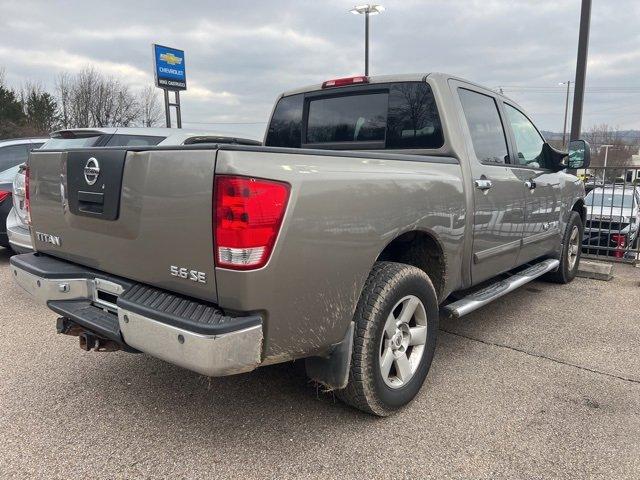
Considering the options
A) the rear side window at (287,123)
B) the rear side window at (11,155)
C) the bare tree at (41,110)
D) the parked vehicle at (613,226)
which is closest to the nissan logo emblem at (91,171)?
the rear side window at (287,123)

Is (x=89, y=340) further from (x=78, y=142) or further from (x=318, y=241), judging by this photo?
(x=78, y=142)

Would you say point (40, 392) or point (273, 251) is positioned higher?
point (273, 251)

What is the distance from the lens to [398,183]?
269 centimetres

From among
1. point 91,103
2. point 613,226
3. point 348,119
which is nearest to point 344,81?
point 348,119

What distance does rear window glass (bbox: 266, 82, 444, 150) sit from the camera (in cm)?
347

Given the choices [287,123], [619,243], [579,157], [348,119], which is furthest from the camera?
[619,243]

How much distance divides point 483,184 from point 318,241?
172 cm

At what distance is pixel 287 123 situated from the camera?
14.5 ft

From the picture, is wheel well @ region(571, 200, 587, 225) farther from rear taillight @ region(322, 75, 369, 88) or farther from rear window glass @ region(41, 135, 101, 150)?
rear window glass @ region(41, 135, 101, 150)

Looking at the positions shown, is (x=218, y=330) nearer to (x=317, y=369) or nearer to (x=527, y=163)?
(x=317, y=369)

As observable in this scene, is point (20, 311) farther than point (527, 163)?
Yes

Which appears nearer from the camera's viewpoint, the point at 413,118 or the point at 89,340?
the point at 89,340

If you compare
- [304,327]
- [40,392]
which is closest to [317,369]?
[304,327]

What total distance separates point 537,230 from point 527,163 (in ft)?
1.99
